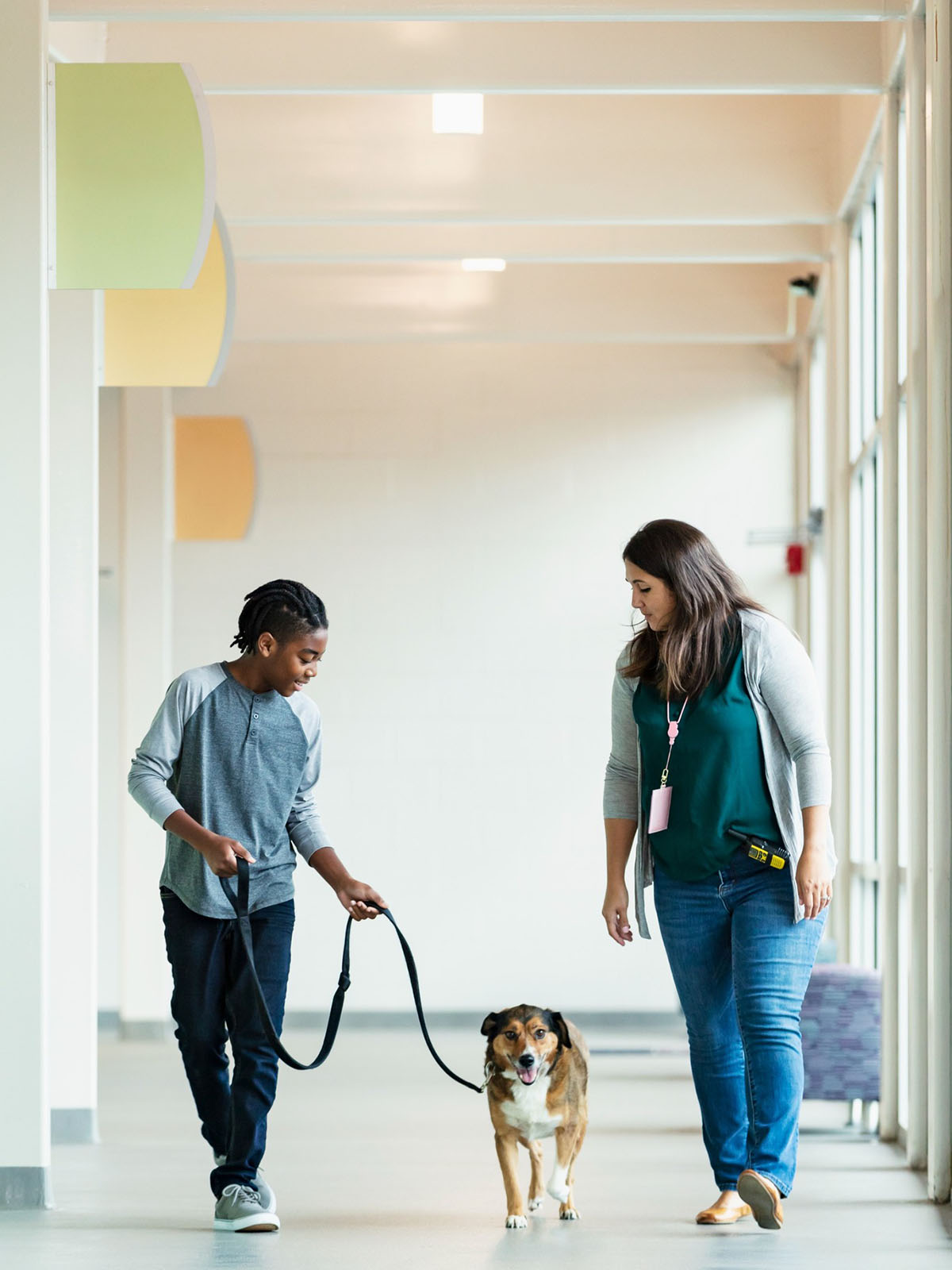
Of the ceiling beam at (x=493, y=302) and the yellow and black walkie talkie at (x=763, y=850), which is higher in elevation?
the ceiling beam at (x=493, y=302)

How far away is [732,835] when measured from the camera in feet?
12.3

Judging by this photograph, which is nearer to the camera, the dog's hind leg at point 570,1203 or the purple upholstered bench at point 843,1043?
the dog's hind leg at point 570,1203

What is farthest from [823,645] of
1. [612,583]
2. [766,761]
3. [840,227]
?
[766,761]

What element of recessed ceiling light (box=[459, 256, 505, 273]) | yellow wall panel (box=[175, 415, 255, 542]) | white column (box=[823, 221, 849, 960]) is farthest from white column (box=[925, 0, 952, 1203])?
yellow wall panel (box=[175, 415, 255, 542])

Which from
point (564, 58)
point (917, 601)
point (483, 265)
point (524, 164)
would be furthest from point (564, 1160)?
point (483, 265)

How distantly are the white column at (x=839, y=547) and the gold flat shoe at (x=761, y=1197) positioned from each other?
3.26 m

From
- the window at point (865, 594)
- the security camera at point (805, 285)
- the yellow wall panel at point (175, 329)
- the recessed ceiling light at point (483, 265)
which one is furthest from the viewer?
the security camera at point (805, 285)

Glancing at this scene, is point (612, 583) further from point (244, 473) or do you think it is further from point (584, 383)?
point (244, 473)

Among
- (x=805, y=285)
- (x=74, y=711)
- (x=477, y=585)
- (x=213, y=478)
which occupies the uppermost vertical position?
(x=805, y=285)

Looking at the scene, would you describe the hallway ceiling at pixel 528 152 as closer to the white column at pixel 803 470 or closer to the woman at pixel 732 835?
the white column at pixel 803 470

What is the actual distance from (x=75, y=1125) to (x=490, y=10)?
3493mm

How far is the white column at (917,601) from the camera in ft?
15.7

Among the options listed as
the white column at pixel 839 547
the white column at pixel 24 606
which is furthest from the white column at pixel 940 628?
the white column at pixel 839 547

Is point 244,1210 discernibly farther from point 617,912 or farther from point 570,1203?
point 617,912
